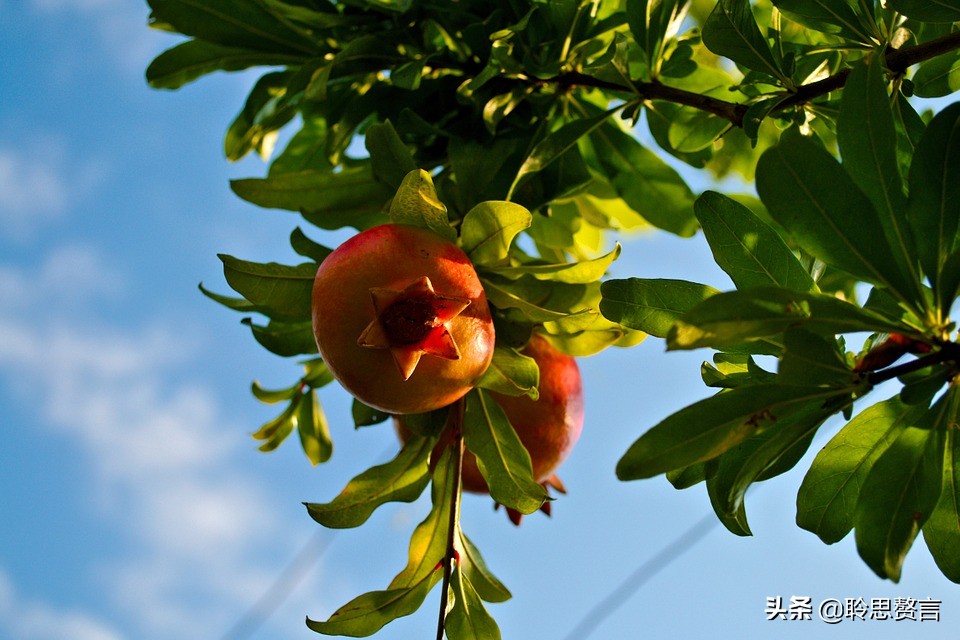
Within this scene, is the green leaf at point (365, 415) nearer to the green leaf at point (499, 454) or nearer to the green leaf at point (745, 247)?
the green leaf at point (499, 454)

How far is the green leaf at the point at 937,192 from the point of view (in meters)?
0.94

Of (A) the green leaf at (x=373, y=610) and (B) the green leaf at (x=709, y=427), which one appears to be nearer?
(B) the green leaf at (x=709, y=427)

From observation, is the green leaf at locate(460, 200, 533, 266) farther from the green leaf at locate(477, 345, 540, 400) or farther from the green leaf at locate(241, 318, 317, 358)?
the green leaf at locate(241, 318, 317, 358)

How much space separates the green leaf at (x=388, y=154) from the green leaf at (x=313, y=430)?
60 cm

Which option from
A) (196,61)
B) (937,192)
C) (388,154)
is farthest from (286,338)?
(937,192)

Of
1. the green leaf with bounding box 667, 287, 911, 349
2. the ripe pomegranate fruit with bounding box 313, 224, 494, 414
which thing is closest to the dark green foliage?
the green leaf with bounding box 667, 287, 911, 349

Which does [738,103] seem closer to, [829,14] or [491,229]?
[829,14]

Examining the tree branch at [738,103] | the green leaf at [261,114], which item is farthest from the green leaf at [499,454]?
the green leaf at [261,114]

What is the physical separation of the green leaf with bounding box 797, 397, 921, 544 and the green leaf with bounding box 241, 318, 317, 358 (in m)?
0.84

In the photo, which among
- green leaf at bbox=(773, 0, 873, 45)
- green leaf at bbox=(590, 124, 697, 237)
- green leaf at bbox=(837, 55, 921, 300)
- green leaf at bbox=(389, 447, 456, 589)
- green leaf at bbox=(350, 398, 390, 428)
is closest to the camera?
green leaf at bbox=(837, 55, 921, 300)

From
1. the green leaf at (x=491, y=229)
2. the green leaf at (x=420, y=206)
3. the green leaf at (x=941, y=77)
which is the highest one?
the green leaf at (x=941, y=77)

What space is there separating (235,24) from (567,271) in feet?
2.58

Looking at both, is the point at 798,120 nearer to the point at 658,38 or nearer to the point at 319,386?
the point at 658,38

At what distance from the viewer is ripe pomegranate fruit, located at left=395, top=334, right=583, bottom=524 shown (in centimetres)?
144
